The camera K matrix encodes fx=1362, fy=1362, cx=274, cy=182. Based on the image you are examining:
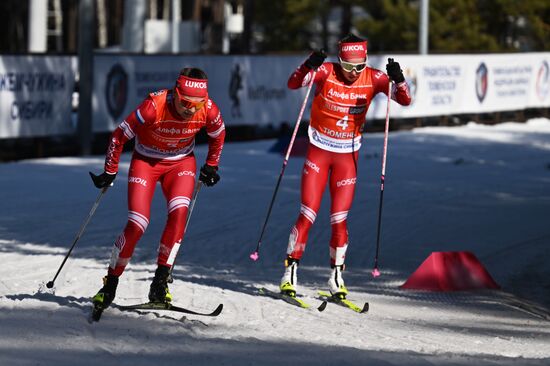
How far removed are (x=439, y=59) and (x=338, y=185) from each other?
21.4 meters

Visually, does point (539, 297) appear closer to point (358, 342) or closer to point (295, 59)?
point (358, 342)

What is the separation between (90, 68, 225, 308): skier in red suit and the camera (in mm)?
9586

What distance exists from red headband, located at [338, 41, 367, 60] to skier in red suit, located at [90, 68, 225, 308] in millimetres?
1268

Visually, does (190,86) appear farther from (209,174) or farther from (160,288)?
(160,288)

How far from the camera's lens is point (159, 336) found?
8922mm

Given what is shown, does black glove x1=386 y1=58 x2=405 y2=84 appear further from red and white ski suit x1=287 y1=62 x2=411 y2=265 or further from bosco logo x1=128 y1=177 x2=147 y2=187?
bosco logo x1=128 y1=177 x2=147 y2=187

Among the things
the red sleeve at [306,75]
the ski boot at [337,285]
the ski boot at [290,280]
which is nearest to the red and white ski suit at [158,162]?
the red sleeve at [306,75]

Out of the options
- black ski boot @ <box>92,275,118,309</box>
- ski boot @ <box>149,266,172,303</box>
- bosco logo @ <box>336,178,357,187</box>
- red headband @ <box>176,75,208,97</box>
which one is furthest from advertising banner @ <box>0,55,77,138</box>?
red headband @ <box>176,75,208,97</box>

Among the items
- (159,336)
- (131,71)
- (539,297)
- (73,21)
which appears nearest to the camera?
(159,336)

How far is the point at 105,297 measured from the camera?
9.55 m

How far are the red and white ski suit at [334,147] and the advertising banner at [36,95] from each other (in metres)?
11.1

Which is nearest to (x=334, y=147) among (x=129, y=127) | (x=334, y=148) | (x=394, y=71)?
(x=334, y=148)

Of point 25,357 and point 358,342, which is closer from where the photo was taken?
point 25,357

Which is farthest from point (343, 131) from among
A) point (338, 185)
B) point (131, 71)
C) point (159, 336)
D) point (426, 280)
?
point (131, 71)
